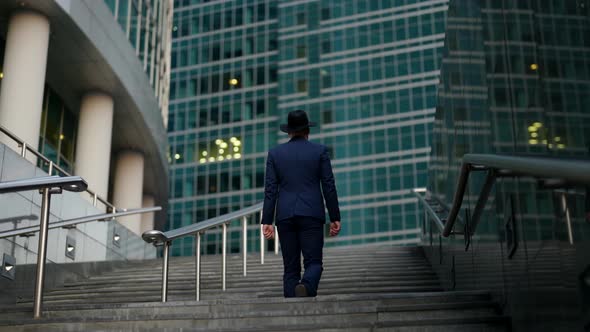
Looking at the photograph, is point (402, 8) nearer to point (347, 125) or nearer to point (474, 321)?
point (347, 125)

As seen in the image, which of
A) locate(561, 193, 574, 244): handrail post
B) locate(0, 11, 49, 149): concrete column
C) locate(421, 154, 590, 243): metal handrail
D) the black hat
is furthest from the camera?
locate(0, 11, 49, 149): concrete column

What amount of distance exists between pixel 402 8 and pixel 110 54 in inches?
1990

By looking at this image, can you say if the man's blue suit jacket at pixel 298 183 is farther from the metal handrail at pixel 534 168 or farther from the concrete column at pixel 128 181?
the concrete column at pixel 128 181

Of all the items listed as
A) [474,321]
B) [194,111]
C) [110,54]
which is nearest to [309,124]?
[474,321]

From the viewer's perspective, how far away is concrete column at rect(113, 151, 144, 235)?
26.8 m

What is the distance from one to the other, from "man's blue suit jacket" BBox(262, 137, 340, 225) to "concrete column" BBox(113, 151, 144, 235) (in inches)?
774

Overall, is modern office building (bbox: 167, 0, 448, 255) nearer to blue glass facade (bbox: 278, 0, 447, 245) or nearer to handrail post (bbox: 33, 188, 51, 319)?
blue glass facade (bbox: 278, 0, 447, 245)

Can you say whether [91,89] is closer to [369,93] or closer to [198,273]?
[198,273]

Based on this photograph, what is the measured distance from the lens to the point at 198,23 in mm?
78938

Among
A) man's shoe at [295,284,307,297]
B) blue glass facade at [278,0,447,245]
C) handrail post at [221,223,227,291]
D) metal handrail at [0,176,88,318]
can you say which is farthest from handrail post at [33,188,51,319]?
blue glass facade at [278,0,447,245]

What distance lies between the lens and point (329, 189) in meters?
7.52

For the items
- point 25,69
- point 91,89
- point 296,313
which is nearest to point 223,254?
point 296,313

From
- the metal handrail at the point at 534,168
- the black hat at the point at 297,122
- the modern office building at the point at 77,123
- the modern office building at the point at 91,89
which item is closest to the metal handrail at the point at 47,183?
the black hat at the point at 297,122

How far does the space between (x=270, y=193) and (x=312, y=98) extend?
6291 cm
